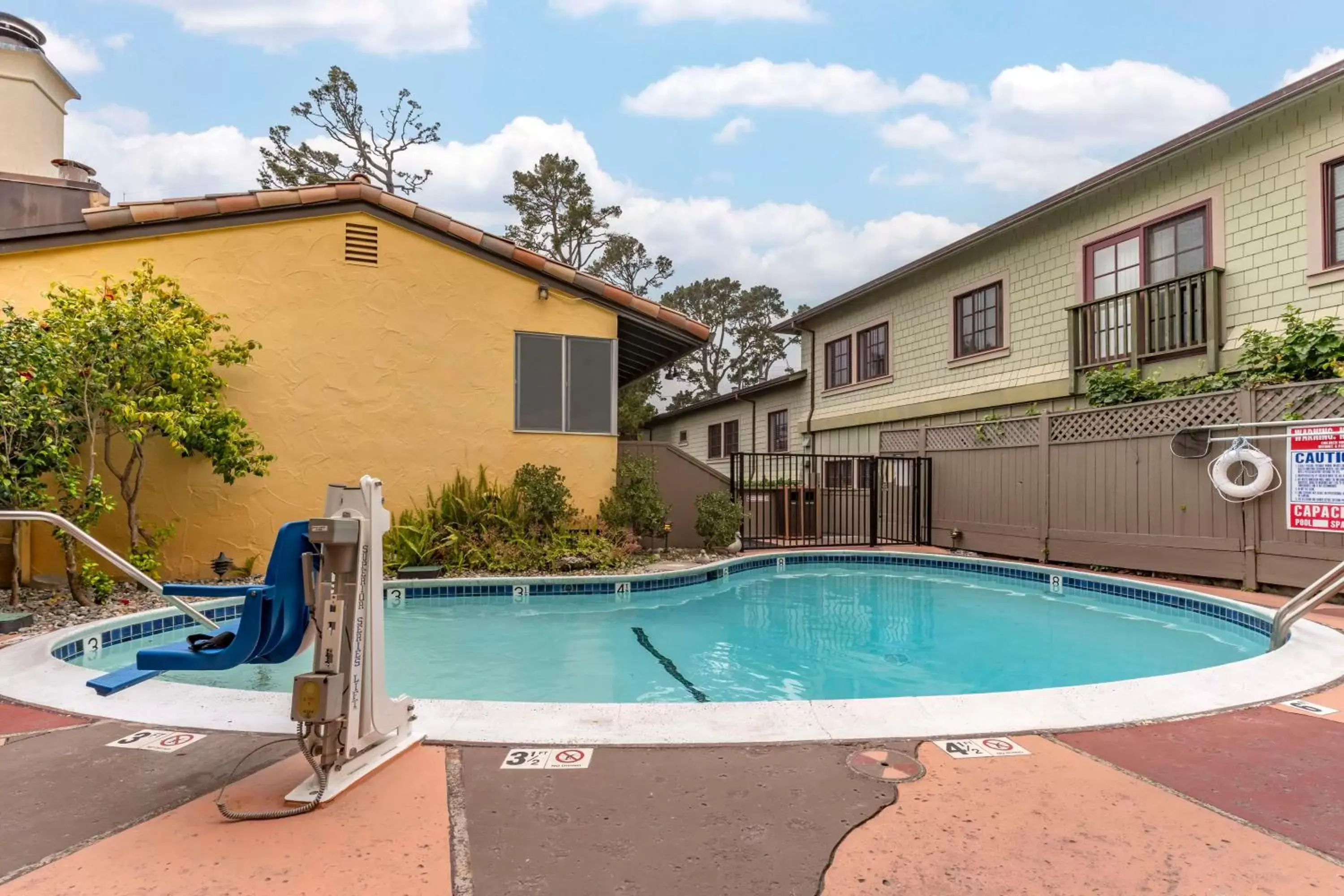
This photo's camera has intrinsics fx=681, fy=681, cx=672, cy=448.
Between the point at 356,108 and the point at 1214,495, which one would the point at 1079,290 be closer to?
the point at 1214,495

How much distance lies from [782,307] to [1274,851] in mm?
34968

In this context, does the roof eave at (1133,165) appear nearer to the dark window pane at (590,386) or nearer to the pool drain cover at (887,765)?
the dark window pane at (590,386)

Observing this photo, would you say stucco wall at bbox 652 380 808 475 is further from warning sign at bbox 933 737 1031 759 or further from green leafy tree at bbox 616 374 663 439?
warning sign at bbox 933 737 1031 759

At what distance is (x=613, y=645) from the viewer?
19.0 feet

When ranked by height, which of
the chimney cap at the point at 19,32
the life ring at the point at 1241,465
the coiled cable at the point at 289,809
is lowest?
the coiled cable at the point at 289,809

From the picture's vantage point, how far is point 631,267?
2778 cm

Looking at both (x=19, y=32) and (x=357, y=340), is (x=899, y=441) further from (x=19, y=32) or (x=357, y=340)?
(x=19, y=32)

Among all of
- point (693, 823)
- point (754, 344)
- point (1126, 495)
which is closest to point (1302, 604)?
point (1126, 495)

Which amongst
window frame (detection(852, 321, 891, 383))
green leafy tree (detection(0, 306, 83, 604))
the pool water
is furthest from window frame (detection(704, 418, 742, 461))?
green leafy tree (detection(0, 306, 83, 604))

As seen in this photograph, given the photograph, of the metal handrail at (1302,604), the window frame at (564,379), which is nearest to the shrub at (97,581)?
the window frame at (564,379)

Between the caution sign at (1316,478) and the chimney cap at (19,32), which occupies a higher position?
the chimney cap at (19,32)

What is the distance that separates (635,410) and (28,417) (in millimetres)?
19006

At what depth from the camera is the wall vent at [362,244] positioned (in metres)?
8.08

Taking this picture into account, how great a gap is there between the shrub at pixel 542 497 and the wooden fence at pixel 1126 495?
628cm
